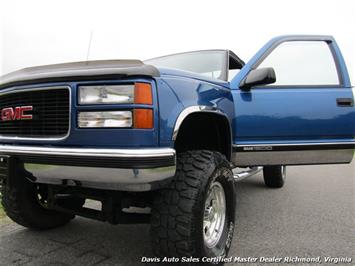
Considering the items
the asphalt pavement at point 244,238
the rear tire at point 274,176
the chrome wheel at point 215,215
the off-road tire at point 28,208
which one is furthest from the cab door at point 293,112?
the rear tire at point 274,176

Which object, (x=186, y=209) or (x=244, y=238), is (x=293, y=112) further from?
(x=186, y=209)

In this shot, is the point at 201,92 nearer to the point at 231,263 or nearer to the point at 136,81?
the point at 136,81

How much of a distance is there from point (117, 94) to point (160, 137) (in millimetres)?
358

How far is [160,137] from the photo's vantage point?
2014 millimetres

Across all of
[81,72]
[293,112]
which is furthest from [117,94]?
[293,112]

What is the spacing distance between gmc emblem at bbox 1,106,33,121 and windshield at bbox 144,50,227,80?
5.49 ft

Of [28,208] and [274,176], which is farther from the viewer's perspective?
[274,176]

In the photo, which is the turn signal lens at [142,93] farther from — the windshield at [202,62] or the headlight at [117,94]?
the windshield at [202,62]

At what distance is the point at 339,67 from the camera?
353 cm

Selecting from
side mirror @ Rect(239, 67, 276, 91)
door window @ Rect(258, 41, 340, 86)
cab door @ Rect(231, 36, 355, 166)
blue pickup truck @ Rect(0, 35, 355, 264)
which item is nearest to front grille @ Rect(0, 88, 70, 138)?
blue pickup truck @ Rect(0, 35, 355, 264)

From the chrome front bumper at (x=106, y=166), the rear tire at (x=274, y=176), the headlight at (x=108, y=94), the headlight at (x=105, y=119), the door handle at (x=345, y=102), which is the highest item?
the headlight at (x=108, y=94)

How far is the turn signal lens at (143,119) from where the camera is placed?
1952mm

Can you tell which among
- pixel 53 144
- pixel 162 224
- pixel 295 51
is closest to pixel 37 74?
pixel 53 144

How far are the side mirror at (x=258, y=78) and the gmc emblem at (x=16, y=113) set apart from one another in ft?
5.85
